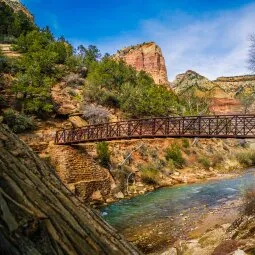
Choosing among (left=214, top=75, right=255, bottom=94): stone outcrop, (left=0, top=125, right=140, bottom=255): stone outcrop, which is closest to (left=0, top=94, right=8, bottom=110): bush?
(left=0, top=125, right=140, bottom=255): stone outcrop

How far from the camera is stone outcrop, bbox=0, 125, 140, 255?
156cm

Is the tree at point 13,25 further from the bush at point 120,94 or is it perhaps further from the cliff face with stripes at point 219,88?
the cliff face with stripes at point 219,88

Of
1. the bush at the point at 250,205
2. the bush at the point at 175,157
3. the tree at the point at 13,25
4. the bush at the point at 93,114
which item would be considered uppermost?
the tree at the point at 13,25

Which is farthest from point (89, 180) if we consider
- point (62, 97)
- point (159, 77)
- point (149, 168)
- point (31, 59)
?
Result: point (159, 77)

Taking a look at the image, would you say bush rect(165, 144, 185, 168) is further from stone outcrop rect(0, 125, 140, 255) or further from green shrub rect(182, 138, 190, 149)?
stone outcrop rect(0, 125, 140, 255)

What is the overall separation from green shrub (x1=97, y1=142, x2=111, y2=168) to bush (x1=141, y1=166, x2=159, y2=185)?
2.95 m

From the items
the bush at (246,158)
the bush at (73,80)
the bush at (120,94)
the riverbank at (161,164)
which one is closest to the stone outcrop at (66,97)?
the bush at (73,80)

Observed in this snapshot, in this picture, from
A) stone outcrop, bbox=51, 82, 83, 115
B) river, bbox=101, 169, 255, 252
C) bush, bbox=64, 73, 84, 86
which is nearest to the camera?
river, bbox=101, 169, 255, 252

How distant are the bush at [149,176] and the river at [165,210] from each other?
1889mm

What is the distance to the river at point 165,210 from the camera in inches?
530

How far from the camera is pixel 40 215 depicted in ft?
5.50

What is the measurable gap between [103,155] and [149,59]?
66.6 meters

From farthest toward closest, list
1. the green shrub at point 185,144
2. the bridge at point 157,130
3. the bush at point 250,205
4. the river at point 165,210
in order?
the green shrub at point 185,144 → the bridge at point 157,130 → the river at point 165,210 → the bush at point 250,205

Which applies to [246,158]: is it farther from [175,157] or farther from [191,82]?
[191,82]
